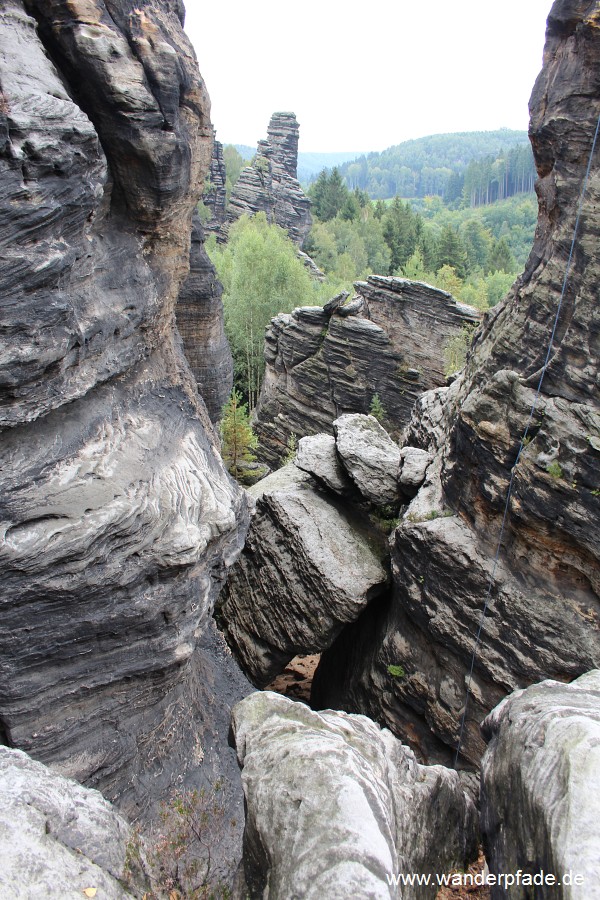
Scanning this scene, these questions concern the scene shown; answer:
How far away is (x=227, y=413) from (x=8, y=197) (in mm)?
18091

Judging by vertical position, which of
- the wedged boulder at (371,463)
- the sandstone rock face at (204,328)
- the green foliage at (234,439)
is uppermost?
the sandstone rock face at (204,328)


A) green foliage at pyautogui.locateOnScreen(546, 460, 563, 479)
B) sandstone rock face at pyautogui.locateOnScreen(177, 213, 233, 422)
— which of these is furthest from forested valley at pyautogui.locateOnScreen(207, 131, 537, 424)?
green foliage at pyautogui.locateOnScreen(546, 460, 563, 479)

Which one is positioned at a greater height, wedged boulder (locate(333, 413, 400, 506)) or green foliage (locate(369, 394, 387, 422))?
wedged boulder (locate(333, 413, 400, 506))

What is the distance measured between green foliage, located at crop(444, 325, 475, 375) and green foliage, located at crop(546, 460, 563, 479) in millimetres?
18286

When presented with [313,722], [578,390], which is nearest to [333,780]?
[313,722]

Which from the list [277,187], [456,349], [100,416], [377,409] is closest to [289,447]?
[377,409]

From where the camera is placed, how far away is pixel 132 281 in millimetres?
9227

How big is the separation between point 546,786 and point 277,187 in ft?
218

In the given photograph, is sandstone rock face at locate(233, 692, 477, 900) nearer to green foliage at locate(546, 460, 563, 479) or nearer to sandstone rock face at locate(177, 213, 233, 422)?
green foliage at locate(546, 460, 563, 479)

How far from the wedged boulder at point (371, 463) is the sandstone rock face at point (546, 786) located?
6.78m

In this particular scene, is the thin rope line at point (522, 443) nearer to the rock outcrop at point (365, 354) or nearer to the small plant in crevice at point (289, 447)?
the small plant in crevice at point (289, 447)

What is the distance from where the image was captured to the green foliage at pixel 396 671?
11414 mm

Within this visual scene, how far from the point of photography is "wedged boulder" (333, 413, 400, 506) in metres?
13.2

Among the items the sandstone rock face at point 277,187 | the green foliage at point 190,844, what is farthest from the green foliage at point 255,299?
the green foliage at point 190,844
